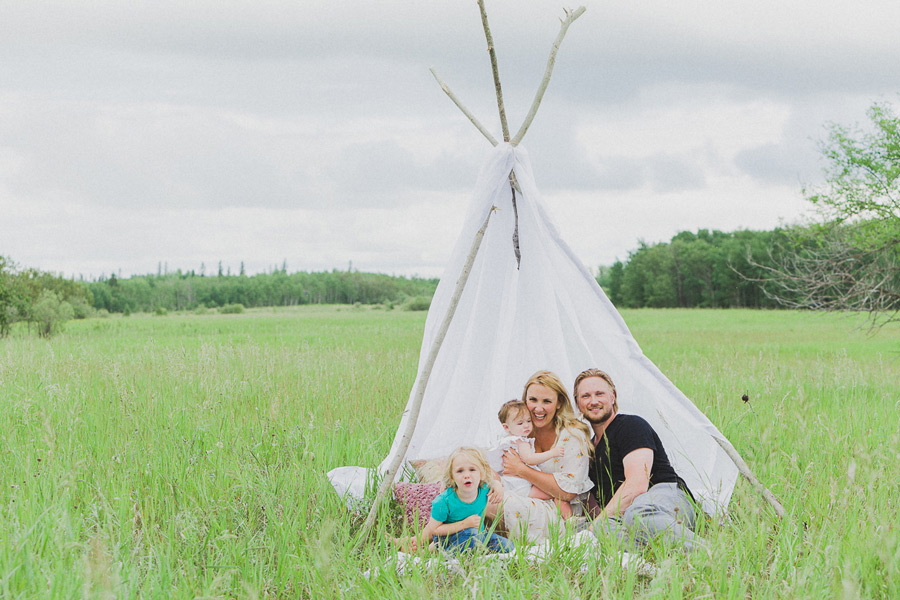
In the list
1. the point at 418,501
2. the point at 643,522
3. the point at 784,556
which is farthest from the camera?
the point at 418,501

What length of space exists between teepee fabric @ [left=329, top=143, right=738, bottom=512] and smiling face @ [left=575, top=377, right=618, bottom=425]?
0.26 meters

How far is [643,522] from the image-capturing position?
3.30 metres

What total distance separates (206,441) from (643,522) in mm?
3134

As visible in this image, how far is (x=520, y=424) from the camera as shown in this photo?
170 inches

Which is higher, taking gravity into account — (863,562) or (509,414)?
(509,414)

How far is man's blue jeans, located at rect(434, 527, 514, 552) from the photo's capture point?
3172 millimetres

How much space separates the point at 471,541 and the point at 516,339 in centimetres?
217

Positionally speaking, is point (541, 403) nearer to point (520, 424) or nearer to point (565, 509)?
point (520, 424)

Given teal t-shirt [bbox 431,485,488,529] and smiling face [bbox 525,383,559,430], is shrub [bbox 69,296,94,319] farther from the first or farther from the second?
teal t-shirt [bbox 431,485,488,529]

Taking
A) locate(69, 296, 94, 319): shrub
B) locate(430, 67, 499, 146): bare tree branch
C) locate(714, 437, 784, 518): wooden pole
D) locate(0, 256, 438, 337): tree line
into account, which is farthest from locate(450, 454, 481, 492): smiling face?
locate(0, 256, 438, 337): tree line

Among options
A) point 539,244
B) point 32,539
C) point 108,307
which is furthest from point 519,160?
point 108,307

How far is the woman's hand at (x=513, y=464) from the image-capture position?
155 inches

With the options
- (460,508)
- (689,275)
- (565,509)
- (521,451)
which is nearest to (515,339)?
(521,451)

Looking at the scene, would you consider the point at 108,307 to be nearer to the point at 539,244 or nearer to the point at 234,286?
the point at 234,286
